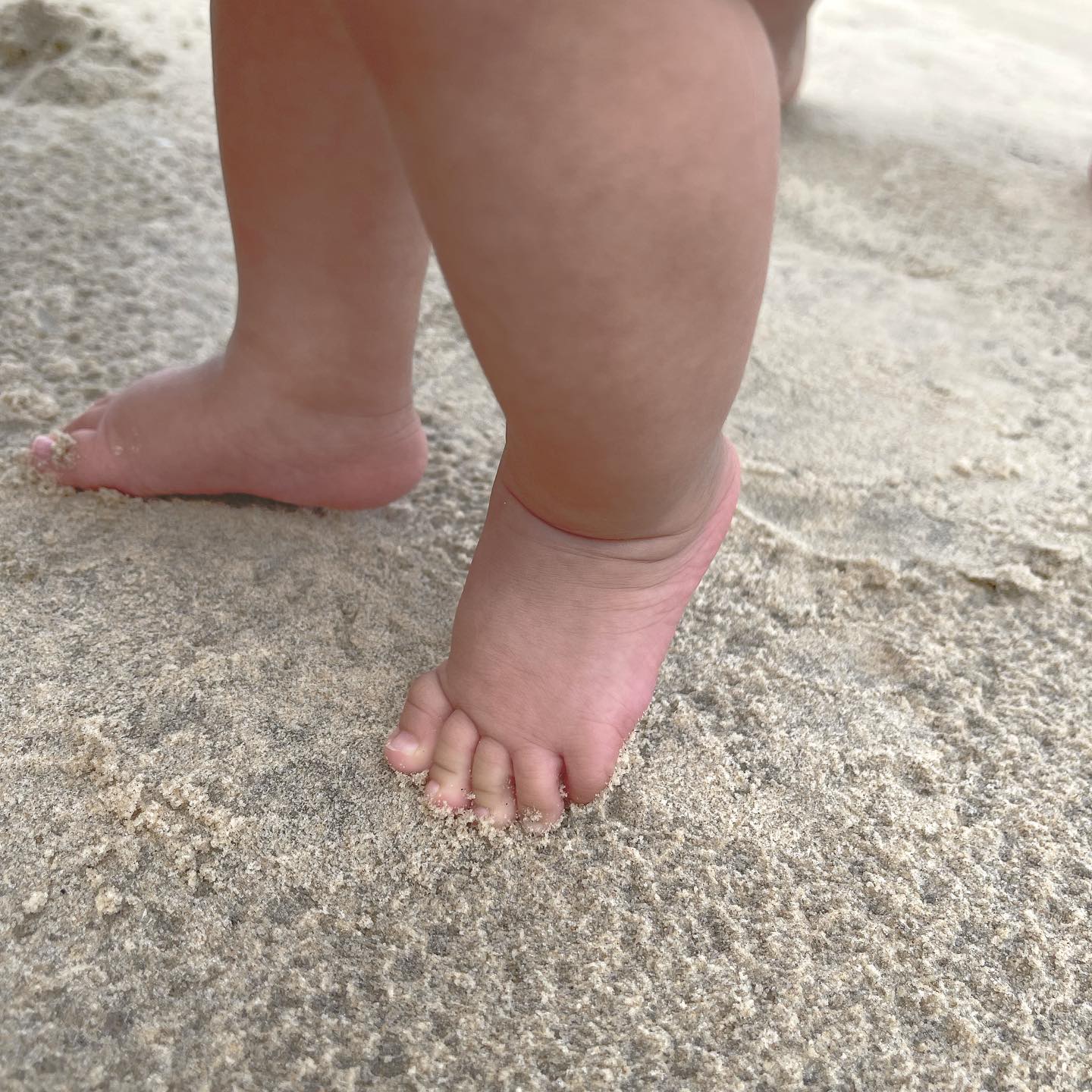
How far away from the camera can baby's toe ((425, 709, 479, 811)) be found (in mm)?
661

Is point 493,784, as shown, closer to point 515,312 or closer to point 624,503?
point 624,503

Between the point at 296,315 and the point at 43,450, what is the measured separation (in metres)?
0.25

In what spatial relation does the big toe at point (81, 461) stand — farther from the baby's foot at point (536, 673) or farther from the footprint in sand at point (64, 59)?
the footprint in sand at point (64, 59)

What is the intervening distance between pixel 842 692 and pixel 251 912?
0.43 metres

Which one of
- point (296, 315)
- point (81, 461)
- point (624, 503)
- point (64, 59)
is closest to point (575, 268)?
point (624, 503)

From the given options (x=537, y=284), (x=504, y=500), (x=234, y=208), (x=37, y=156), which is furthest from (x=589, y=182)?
(x=37, y=156)

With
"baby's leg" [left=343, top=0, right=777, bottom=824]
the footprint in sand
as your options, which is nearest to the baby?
"baby's leg" [left=343, top=0, right=777, bottom=824]

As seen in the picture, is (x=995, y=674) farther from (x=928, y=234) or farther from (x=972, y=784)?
(x=928, y=234)

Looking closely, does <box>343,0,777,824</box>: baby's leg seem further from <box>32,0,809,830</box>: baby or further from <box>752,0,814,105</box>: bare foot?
<box>752,0,814,105</box>: bare foot

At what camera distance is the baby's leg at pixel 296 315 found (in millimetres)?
743

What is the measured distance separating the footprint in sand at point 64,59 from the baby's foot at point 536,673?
119 centimetres

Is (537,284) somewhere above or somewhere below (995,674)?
above

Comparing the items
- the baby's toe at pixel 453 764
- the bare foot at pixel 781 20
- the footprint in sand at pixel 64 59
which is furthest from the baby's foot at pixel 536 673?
the footprint in sand at pixel 64 59

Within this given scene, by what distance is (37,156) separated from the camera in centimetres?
133
